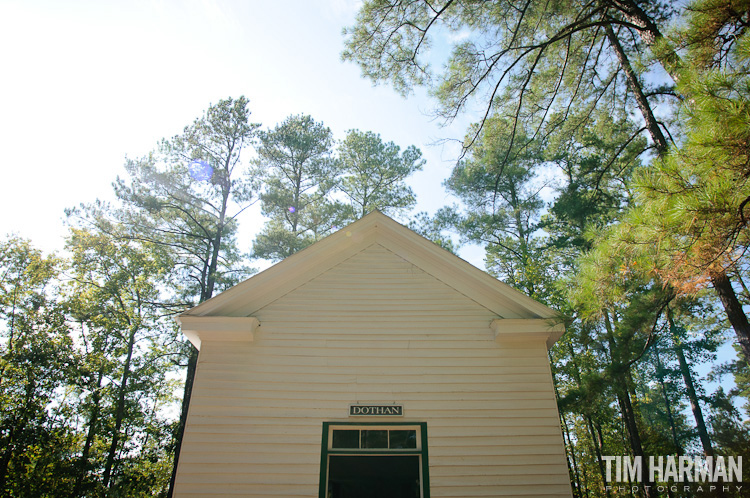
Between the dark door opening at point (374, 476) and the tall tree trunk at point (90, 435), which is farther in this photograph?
the tall tree trunk at point (90, 435)

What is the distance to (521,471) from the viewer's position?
5242 millimetres

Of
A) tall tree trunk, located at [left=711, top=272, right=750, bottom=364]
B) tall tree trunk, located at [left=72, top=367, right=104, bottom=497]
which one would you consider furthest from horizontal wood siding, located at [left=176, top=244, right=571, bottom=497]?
tall tree trunk, located at [left=72, top=367, right=104, bottom=497]

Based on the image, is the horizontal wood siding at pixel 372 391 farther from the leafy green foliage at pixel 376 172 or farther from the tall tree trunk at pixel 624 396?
the leafy green foliage at pixel 376 172

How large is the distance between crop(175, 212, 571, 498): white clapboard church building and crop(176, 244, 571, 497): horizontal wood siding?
16 mm

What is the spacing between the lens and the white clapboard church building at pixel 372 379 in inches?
207

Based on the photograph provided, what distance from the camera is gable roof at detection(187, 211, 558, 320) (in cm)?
618

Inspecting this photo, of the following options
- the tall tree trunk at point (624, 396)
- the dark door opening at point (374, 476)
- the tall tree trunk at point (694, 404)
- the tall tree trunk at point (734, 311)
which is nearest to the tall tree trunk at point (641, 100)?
the tall tree trunk at point (734, 311)

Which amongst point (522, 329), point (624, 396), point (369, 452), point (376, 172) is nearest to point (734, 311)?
point (624, 396)

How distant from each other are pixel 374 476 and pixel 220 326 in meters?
4.11

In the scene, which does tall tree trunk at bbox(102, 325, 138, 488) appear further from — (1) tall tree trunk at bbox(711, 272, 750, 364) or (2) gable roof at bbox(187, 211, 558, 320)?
(1) tall tree trunk at bbox(711, 272, 750, 364)

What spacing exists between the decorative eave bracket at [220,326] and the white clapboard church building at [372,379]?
2 cm

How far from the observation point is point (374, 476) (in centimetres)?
730

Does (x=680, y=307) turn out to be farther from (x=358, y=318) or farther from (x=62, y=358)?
(x=62, y=358)

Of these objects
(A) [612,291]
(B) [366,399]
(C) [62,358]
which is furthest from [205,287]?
(A) [612,291]
